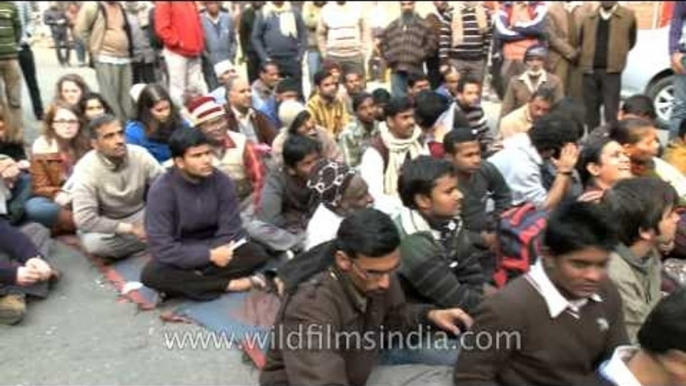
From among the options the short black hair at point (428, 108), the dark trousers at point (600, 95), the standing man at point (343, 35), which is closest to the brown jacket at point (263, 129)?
the short black hair at point (428, 108)

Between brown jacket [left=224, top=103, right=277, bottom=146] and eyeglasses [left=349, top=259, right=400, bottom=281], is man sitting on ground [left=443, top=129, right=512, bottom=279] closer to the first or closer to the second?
eyeglasses [left=349, top=259, right=400, bottom=281]

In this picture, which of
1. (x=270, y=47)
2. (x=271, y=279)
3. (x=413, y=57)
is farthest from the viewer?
(x=270, y=47)

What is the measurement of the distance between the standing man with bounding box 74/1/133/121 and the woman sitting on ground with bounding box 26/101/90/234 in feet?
7.12

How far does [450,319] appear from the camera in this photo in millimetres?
3123

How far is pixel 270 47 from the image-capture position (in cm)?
916

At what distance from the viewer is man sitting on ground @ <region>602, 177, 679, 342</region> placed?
9.86 feet

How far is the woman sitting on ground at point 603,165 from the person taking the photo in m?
3.98

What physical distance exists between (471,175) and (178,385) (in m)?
2.16

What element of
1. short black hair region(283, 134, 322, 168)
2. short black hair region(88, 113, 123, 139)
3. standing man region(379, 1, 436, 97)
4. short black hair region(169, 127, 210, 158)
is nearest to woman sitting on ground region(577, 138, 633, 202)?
short black hair region(283, 134, 322, 168)

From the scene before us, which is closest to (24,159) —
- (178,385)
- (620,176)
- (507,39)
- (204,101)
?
(204,101)

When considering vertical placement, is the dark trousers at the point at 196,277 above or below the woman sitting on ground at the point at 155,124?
below

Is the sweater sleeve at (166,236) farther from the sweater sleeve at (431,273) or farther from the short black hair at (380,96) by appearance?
the short black hair at (380,96)

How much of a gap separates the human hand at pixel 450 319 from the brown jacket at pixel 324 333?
1.02ft

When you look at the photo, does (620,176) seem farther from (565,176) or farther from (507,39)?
(507,39)
